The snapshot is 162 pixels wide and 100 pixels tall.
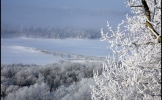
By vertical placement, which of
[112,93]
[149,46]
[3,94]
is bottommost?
[3,94]

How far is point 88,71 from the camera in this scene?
3516 centimetres

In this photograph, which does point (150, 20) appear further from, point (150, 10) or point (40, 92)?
point (40, 92)

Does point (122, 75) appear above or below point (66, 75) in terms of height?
above

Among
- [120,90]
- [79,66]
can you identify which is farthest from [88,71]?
[120,90]

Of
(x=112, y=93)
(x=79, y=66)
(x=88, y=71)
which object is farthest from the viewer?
(x=79, y=66)

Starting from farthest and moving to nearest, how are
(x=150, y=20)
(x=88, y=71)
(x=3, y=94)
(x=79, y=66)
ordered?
1. (x=79, y=66)
2. (x=88, y=71)
3. (x=3, y=94)
4. (x=150, y=20)

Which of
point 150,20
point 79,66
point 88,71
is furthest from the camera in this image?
point 79,66

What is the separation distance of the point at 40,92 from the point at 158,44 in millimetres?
16299

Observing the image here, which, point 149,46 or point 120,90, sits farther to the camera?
point 120,90

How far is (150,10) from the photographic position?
14.0 ft

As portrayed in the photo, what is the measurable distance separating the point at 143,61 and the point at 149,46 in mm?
555

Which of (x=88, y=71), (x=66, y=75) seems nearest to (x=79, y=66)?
(x=88, y=71)

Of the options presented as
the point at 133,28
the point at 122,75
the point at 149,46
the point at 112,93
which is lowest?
the point at 112,93

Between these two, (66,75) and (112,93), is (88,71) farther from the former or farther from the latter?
(112,93)
